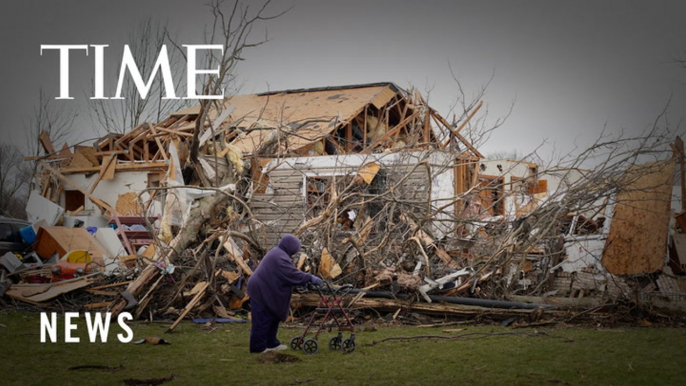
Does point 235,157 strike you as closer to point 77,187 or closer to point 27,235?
point 27,235

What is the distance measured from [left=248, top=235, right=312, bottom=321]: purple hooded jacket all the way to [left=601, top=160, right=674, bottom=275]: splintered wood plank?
594 cm

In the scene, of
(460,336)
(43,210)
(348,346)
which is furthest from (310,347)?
(43,210)

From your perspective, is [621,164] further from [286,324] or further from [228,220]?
[228,220]

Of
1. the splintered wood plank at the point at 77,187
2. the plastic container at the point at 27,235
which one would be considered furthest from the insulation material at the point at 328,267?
the splintered wood plank at the point at 77,187

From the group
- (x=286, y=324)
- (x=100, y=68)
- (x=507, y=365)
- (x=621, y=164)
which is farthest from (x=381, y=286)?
(x=100, y=68)

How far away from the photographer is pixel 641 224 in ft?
37.1

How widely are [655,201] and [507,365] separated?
5.75m

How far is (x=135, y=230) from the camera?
16406 mm

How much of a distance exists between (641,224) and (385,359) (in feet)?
19.8

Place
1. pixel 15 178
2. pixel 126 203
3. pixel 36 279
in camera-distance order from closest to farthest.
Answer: pixel 36 279, pixel 126 203, pixel 15 178

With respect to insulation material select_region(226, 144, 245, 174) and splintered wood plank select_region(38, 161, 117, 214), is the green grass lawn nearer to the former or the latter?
insulation material select_region(226, 144, 245, 174)

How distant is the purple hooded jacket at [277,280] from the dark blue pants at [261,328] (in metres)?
0.07

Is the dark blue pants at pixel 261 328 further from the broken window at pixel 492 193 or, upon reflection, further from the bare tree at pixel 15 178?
the bare tree at pixel 15 178

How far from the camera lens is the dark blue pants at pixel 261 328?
795 centimetres
